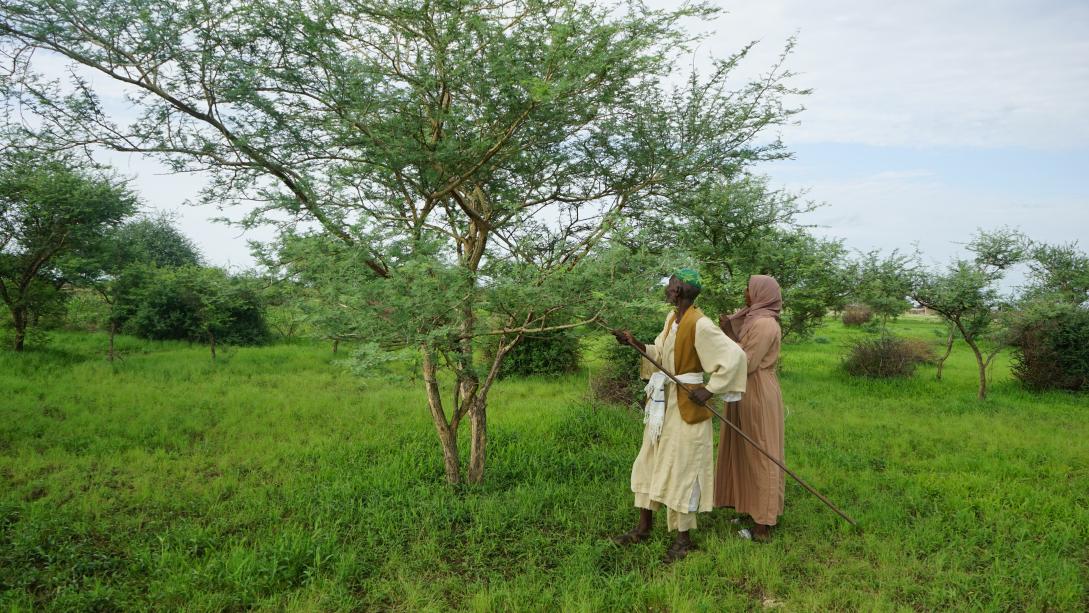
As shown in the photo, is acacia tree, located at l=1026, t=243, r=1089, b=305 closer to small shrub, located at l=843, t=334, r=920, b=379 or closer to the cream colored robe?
small shrub, located at l=843, t=334, r=920, b=379

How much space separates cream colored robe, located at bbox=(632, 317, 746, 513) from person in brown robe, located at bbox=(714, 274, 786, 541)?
0.56 m

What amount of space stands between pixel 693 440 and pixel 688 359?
0.56 meters

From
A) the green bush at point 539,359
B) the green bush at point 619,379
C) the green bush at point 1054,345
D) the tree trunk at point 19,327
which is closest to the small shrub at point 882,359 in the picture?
the green bush at point 1054,345

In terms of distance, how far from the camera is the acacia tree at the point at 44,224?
11086 millimetres

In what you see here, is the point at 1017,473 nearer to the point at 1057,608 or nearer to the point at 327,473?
the point at 1057,608

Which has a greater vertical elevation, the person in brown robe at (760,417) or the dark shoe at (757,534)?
the person in brown robe at (760,417)

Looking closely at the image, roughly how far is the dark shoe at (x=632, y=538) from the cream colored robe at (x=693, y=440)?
358 mm

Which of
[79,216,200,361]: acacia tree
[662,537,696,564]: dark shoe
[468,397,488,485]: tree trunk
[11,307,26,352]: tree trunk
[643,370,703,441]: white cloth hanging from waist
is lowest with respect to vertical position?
[662,537,696,564]: dark shoe

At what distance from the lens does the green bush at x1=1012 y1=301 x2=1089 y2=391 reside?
11.6 meters

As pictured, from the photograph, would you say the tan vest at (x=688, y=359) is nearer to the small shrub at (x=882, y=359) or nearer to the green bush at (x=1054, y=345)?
the small shrub at (x=882, y=359)

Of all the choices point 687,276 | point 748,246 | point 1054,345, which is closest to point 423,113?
point 687,276

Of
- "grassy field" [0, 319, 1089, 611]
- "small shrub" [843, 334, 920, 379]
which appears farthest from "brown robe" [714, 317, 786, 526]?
"small shrub" [843, 334, 920, 379]

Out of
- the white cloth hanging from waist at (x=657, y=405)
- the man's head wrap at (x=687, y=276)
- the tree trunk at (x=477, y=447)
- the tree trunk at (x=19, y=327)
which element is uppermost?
the man's head wrap at (x=687, y=276)

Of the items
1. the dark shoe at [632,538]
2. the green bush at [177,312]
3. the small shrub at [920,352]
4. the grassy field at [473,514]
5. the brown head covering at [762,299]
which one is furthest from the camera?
the small shrub at [920,352]
